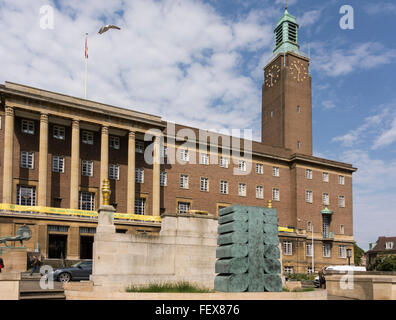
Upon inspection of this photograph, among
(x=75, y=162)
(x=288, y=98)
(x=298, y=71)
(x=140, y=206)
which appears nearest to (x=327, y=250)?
(x=288, y=98)

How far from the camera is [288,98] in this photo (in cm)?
7000

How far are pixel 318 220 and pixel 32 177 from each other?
42.4 m

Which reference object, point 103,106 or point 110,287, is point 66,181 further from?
point 110,287

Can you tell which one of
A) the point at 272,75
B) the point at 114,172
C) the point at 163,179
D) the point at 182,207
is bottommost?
the point at 182,207

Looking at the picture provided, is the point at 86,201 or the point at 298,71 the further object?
the point at 298,71

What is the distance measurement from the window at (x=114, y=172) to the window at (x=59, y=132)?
6718mm

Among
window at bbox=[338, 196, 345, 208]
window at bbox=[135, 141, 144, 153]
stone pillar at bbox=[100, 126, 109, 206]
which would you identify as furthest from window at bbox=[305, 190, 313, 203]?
stone pillar at bbox=[100, 126, 109, 206]

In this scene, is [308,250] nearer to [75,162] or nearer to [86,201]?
[86,201]

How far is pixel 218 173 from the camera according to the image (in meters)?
60.2

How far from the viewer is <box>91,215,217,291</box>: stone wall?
22.1 m

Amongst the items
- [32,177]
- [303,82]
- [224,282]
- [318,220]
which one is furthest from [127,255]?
[303,82]

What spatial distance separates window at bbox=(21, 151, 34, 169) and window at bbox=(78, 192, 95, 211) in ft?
21.1

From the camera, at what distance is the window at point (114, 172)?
171 feet

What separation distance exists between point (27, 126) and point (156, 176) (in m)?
15.8
